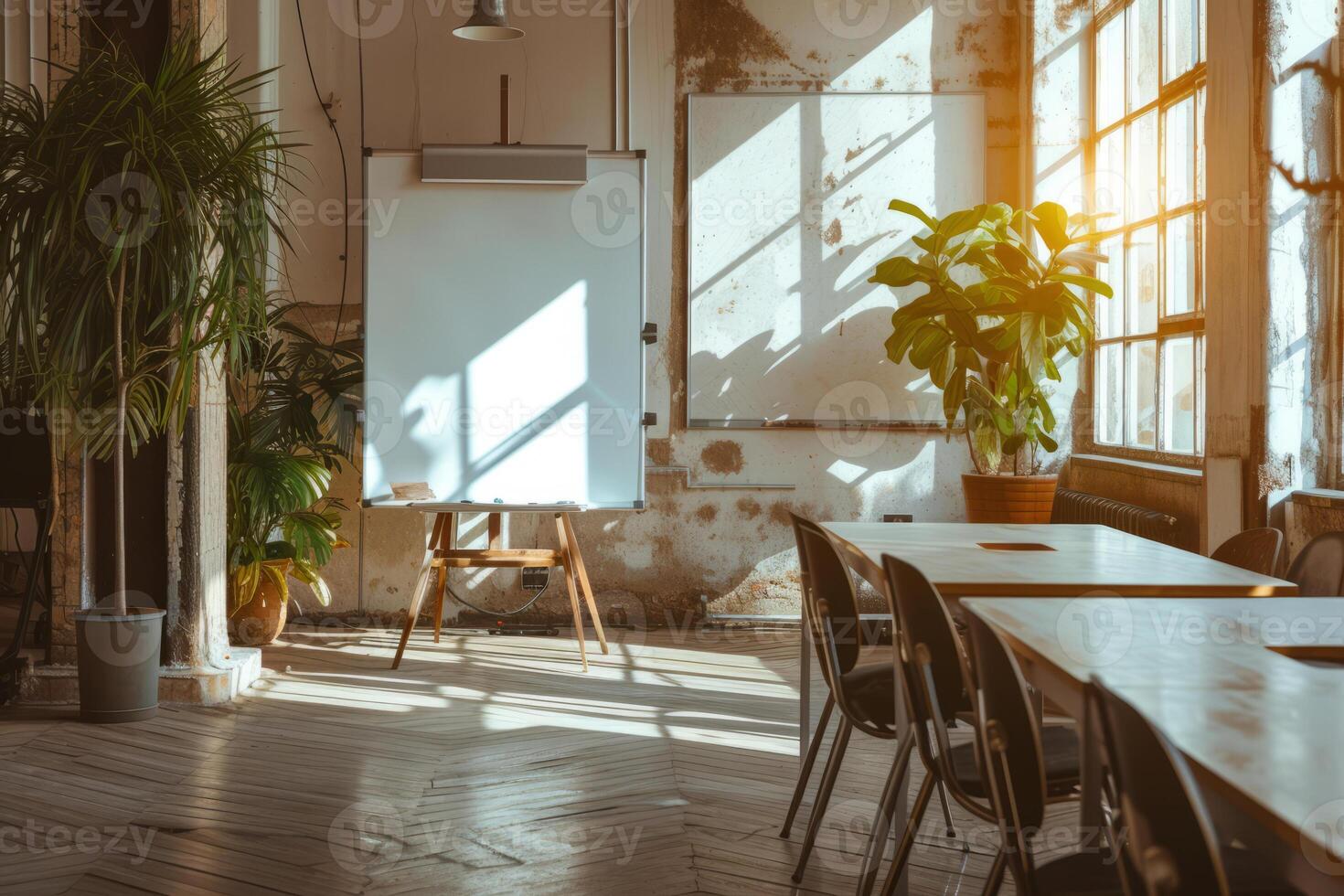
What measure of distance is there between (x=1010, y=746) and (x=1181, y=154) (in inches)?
159

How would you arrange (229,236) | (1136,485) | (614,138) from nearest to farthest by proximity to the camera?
1. (229,236)
2. (1136,485)
3. (614,138)

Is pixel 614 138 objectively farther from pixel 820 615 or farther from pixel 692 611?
pixel 820 615

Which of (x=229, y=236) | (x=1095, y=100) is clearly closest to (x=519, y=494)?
(x=229, y=236)

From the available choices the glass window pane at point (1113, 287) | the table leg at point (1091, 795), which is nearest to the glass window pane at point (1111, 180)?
the glass window pane at point (1113, 287)

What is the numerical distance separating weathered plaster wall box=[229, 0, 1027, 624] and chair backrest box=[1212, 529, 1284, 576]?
9.92ft

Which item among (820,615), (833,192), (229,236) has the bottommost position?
(820,615)

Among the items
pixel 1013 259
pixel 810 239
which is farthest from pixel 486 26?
pixel 1013 259

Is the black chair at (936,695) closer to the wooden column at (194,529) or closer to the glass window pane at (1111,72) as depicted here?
the wooden column at (194,529)

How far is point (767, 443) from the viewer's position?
244 inches

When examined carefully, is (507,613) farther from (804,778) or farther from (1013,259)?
(804,778)

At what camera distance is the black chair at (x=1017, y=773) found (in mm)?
1622

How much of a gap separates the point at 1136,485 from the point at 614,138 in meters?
3.13

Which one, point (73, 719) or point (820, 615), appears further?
point (73, 719)

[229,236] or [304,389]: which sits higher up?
[229,236]
